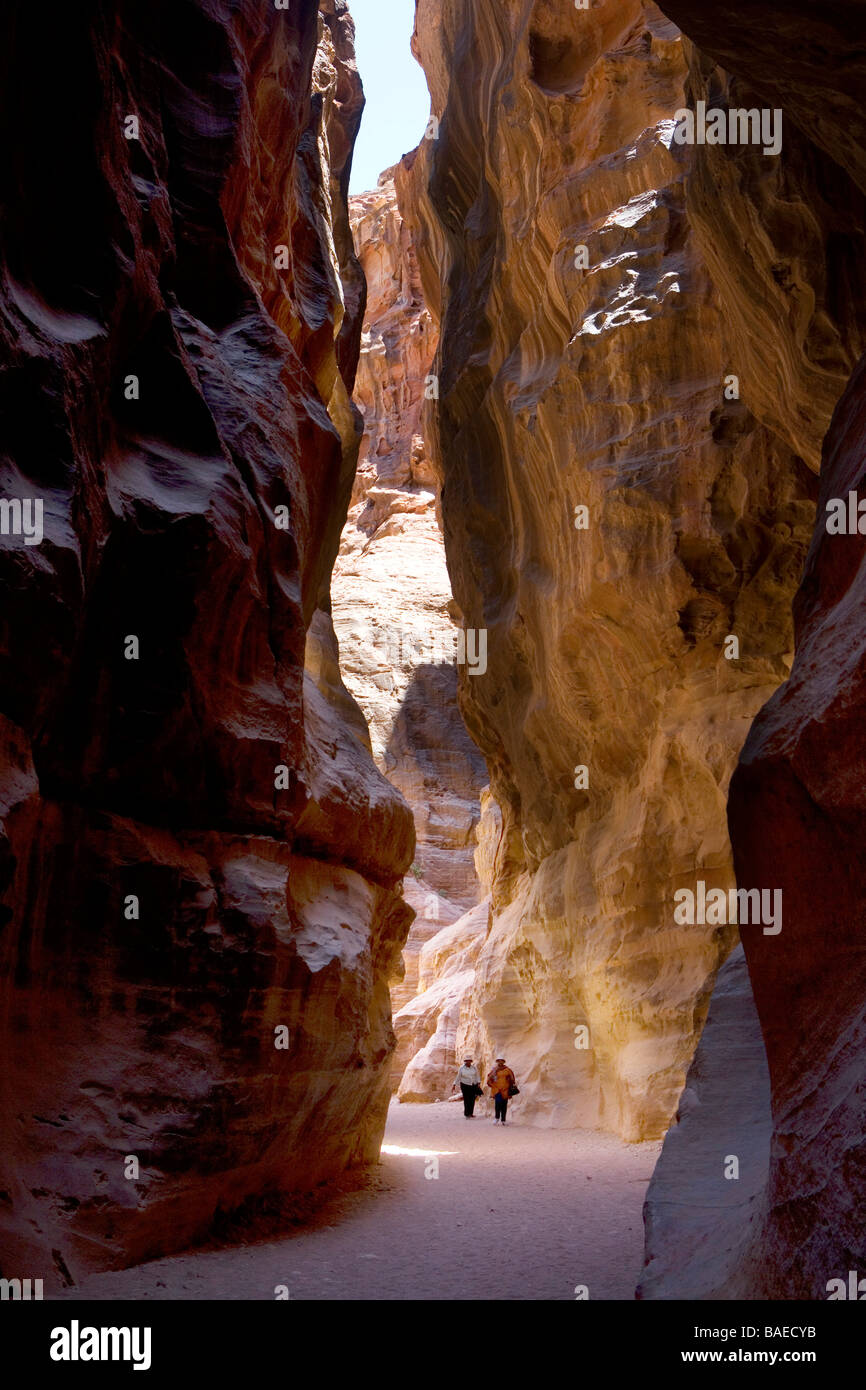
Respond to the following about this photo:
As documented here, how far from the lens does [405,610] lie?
46.9 metres

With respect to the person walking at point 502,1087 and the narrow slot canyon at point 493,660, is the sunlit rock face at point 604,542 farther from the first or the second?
the person walking at point 502,1087

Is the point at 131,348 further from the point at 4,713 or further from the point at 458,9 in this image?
the point at 458,9

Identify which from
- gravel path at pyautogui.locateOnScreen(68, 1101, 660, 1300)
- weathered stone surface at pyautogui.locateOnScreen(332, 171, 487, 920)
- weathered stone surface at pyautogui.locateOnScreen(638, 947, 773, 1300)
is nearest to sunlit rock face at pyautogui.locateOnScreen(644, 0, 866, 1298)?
weathered stone surface at pyautogui.locateOnScreen(638, 947, 773, 1300)

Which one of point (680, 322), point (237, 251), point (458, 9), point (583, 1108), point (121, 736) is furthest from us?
point (458, 9)

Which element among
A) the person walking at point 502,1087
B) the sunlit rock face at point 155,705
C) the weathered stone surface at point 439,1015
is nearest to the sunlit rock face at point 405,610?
the weathered stone surface at point 439,1015

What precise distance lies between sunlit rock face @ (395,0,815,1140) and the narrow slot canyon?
0.09 m

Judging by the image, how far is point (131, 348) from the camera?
9047mm

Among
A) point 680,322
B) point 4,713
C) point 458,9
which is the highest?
point 458,9

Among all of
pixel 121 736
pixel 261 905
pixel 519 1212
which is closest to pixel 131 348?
pixel 121 736

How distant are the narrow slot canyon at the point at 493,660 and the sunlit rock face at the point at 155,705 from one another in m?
0.04

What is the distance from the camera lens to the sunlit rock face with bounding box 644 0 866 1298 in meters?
4.75

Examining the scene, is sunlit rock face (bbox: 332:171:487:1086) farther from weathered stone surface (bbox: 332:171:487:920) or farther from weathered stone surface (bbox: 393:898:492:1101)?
weathered stone surface (bbox: 393:898:492:1101)

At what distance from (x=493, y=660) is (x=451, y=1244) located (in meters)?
15.5
